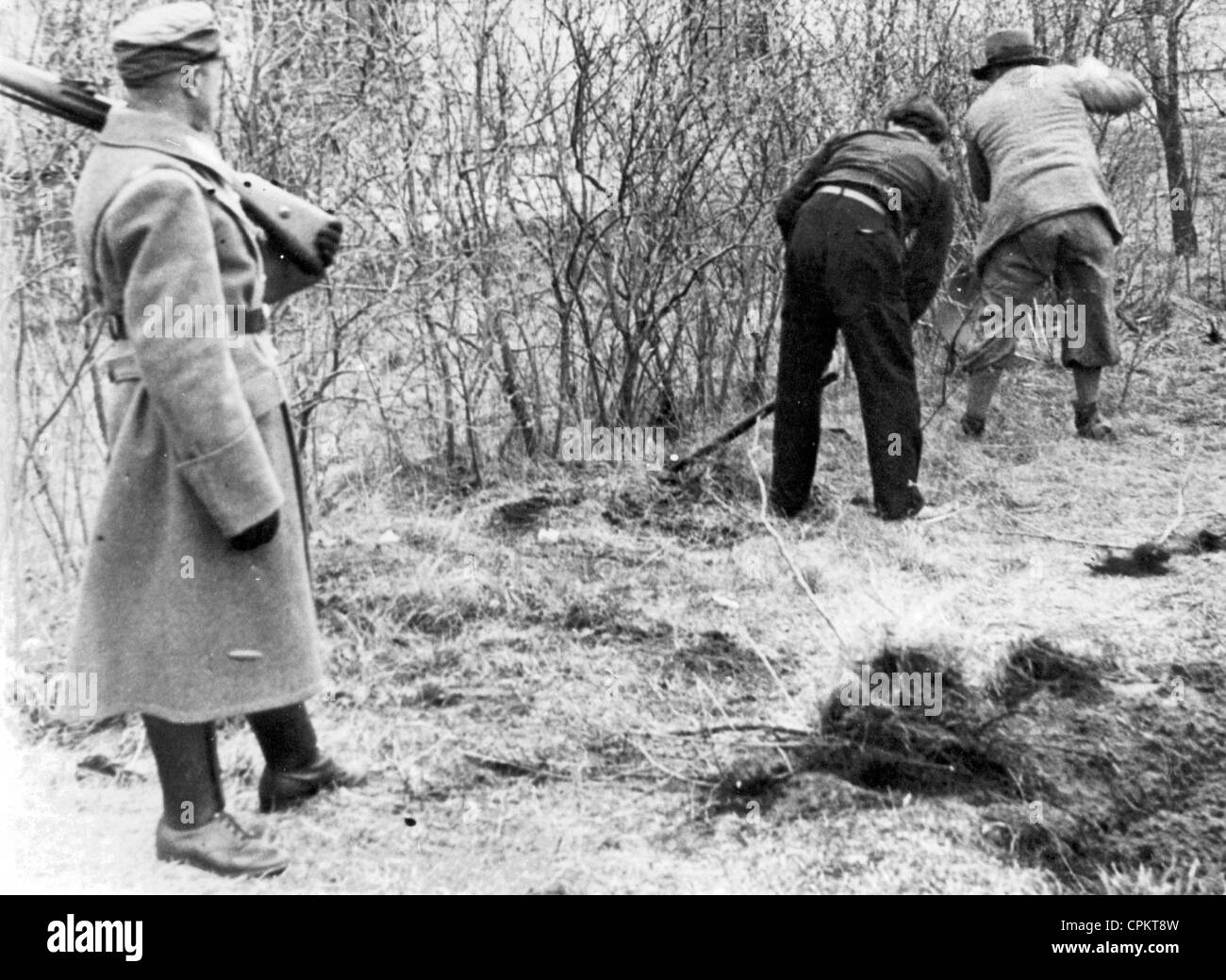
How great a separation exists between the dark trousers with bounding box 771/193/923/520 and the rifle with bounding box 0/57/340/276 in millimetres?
2615

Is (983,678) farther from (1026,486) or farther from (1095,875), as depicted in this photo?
(1026,486)

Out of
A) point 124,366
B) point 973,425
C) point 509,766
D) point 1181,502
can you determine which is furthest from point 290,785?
point 973,425

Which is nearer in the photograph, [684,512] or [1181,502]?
[1181,502]

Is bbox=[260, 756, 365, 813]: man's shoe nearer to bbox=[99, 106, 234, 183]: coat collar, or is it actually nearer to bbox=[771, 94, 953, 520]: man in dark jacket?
bbox=[99, 106, 234, 183]: coat collar

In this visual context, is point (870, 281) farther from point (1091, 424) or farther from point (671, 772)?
point (671, 772)

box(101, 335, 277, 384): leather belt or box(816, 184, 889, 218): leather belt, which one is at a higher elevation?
box(816, 184, 889, 218): leather belt

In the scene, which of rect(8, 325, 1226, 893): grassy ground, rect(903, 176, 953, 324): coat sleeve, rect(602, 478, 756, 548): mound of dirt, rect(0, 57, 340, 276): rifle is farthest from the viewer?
rect(602, 478, 756, 548): mound of dirt

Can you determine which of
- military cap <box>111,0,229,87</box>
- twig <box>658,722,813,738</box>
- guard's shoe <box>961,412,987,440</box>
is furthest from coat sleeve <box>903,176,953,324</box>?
military cap <box>111,0,229,87</box>

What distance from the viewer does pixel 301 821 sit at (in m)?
3.54

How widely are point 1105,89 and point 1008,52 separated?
1.62 feet

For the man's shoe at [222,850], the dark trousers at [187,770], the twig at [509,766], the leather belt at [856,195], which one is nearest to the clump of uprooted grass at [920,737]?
the twig at [509,766]

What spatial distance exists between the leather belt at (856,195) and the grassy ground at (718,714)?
1256 millimetres

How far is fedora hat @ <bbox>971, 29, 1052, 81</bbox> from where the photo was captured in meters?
6.91

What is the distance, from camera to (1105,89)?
6.91m
